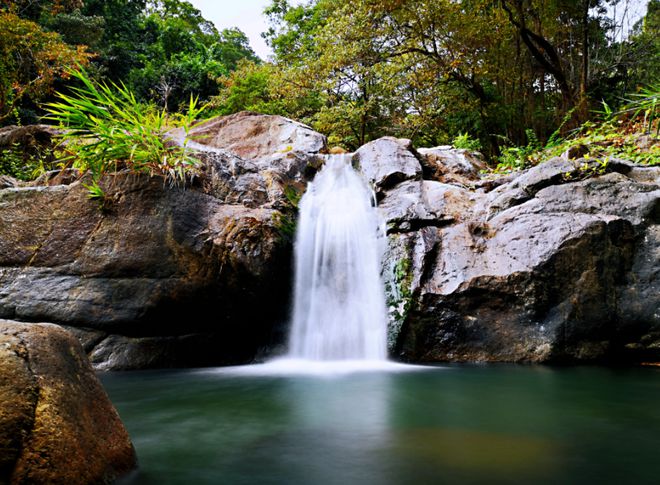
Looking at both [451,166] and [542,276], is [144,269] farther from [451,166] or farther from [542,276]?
[451,166]

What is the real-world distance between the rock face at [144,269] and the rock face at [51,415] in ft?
11.1

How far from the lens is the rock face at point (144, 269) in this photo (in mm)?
5270

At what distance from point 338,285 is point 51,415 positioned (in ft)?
15.6

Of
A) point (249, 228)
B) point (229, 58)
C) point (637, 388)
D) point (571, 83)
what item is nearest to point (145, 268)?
point (249, 228)

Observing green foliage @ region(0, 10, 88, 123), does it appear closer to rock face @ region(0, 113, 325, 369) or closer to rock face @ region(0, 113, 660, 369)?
rock face @ region(0, 113, 325, 369)

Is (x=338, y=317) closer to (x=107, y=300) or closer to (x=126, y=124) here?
(x=107, y=300)

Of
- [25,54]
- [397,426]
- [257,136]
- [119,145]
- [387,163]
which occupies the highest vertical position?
[25,54]

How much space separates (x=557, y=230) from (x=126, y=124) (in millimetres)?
5637

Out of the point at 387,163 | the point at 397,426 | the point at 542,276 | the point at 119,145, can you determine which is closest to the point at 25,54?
the point at 119,145

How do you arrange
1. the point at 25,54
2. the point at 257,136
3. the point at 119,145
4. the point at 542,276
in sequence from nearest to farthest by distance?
the point at 542,276 < the point at 119,145 < the point at 257,136 < the point at 25,54

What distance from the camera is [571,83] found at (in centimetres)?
1277

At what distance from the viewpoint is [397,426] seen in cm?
312

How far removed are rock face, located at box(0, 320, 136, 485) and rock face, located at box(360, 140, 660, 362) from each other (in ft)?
13.5

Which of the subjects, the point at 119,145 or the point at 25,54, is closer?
the point at 119,145
